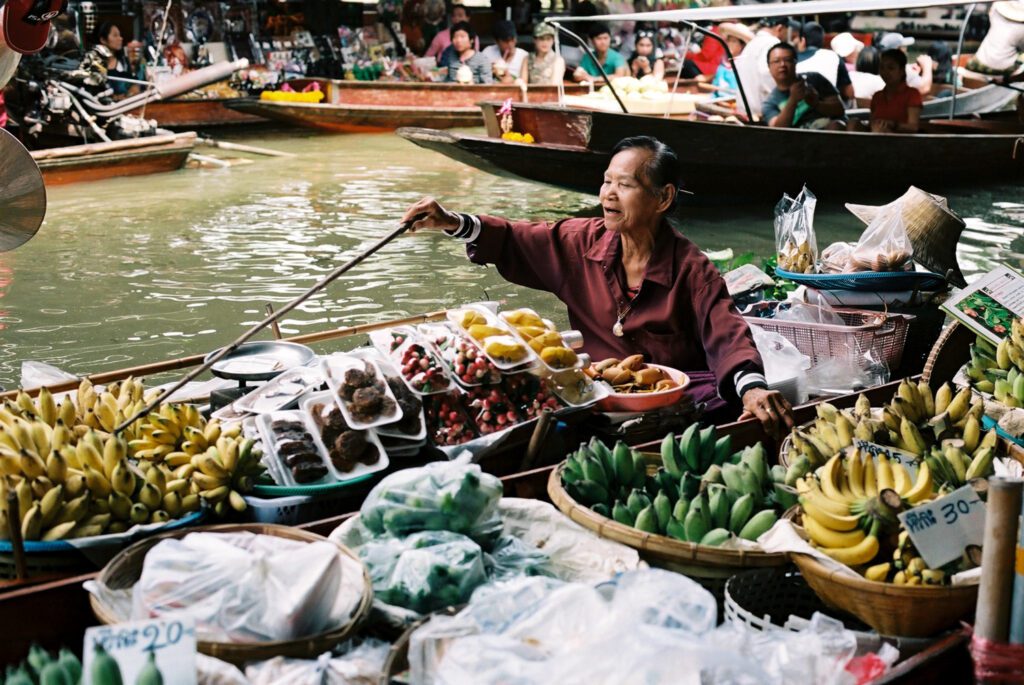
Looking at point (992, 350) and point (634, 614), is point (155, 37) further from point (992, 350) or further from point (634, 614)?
point (634, 614)

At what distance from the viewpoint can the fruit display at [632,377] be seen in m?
3.26

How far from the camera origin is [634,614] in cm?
171

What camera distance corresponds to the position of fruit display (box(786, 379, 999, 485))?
7.76 ft

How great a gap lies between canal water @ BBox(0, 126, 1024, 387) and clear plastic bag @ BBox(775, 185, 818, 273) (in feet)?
6.97

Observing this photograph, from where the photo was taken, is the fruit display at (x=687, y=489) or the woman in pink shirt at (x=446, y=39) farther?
the woman in pink shirt at (x=446, y=39)

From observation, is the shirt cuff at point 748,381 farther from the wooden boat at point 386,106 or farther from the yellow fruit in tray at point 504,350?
the wooden boat at point 386,106

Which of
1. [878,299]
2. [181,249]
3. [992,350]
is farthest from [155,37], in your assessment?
[992,350]

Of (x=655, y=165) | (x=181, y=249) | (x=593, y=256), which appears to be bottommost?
(x=181, y=249)

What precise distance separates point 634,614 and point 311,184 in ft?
32.0

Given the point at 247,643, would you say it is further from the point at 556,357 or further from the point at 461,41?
the point at 461,41

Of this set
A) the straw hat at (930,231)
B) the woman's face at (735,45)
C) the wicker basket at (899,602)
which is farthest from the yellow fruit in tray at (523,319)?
the woman's face at (735,45)

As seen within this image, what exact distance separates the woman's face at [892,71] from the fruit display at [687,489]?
24.5 feet

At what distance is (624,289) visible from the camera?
355cm

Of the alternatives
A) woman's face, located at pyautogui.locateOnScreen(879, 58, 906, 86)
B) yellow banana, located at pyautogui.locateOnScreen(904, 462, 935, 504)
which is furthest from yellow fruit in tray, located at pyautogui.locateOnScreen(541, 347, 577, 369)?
woman's face, located at pyautogui.locateOnScreen(879, 58, 906, 86)
